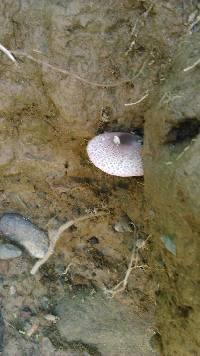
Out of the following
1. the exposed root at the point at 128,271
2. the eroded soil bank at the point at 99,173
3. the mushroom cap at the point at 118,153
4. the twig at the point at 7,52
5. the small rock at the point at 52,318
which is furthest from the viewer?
the small rock at the point at 52,318

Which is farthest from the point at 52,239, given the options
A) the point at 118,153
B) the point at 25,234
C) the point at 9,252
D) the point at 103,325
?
the point at 118,153

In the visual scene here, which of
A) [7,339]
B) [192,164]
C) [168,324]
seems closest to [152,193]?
[192,164]

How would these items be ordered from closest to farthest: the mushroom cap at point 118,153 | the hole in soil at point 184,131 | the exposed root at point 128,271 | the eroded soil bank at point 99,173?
the hole in soil at point 184,131
the eroded soil bank at point 99,173
the mushroom cap at point 118,153
the exposed root at point 128,271

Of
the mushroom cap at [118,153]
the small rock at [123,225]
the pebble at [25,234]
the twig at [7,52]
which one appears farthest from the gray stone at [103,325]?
the twig at [7,52]

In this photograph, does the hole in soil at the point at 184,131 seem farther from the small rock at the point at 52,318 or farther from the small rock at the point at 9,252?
the small rock at the point at 52,318

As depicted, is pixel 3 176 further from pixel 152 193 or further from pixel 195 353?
pixel 195 353

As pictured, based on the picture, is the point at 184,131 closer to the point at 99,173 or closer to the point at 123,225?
the point at 99,173
